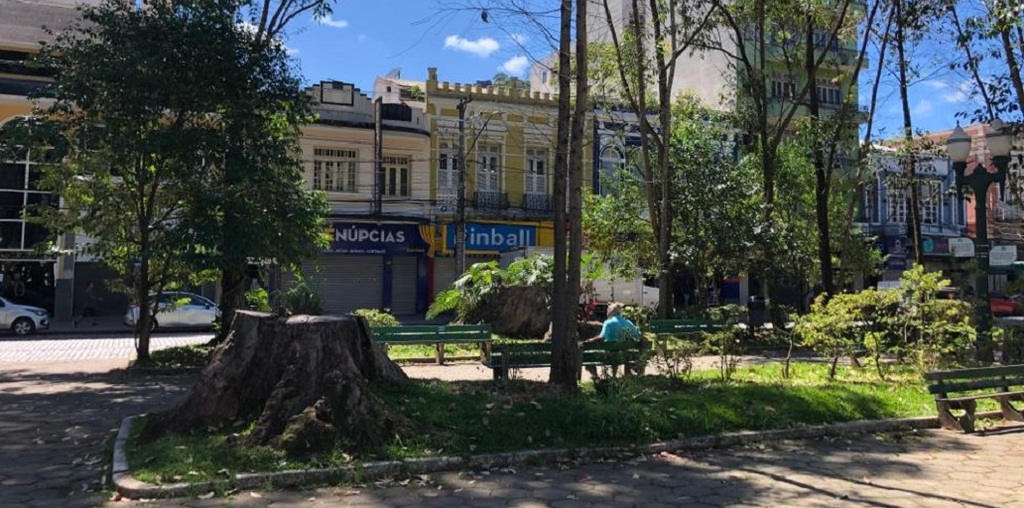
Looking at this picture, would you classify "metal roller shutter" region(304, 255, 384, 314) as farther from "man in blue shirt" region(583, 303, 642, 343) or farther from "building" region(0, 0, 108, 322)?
"man in blue shirt" region(583, 303, 642, 343)

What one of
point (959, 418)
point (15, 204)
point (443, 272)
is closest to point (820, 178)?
point (959, 418)

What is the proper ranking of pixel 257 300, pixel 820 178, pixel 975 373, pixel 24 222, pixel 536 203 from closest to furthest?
pixel 975 373 → pixel 257 300 → pixel 820 178 → pixel 24 222 → pixel 536 203

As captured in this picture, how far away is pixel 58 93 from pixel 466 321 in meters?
10.2

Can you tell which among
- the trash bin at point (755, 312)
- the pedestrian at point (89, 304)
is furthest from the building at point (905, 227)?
the pedestrian at point (89, 304)

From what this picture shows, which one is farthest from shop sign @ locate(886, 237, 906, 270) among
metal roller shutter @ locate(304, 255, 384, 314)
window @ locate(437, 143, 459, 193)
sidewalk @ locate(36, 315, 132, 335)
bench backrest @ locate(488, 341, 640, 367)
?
sidewalk @ locate(36, 315, 132, 335)

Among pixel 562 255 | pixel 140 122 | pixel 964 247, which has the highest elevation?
pixel 140 122

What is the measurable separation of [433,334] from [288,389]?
7.56 meters

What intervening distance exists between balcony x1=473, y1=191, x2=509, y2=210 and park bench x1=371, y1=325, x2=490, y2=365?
57.9ft

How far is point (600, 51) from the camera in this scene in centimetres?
2031

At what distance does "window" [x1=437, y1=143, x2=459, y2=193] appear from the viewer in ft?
104

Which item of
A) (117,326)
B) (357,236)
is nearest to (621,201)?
(357,236)

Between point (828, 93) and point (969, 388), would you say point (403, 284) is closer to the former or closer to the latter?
point (828, 93)

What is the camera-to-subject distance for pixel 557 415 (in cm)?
758

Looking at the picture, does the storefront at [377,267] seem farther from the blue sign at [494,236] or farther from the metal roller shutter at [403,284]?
the blue sign at [494,236]
